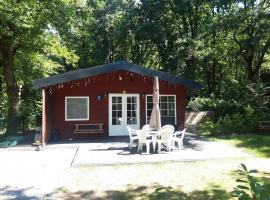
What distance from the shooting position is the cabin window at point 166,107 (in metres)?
15.2

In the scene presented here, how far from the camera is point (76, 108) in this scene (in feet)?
47.8

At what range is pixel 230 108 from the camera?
2023 centimetres

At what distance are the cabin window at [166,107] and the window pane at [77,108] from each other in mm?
2811

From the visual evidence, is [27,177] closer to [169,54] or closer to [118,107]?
[118,107]

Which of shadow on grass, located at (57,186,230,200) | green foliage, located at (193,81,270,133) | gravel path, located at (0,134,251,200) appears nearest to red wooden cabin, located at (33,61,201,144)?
gravel path, located at (0,134,251,200)

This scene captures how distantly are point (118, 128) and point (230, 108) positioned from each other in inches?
335

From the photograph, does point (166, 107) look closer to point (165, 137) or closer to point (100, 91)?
point (100, 91)

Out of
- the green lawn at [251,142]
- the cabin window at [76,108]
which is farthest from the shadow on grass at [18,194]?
the cabin window at [76,108]

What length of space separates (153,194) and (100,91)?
899 centimetres

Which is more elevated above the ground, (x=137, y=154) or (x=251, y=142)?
(x=251, y=142)

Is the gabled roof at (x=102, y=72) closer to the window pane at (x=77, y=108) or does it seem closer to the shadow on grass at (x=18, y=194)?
the window pane at (x=77, y=108)

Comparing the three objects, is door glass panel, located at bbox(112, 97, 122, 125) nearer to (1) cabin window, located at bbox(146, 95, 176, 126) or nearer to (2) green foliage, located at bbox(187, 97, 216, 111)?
(1) cabin window, located at bbox(146, 95, 176, 126)

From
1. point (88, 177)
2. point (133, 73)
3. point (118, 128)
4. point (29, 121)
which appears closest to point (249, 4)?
point (133, 73)

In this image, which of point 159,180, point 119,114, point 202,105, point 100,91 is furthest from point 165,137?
point 202,105
